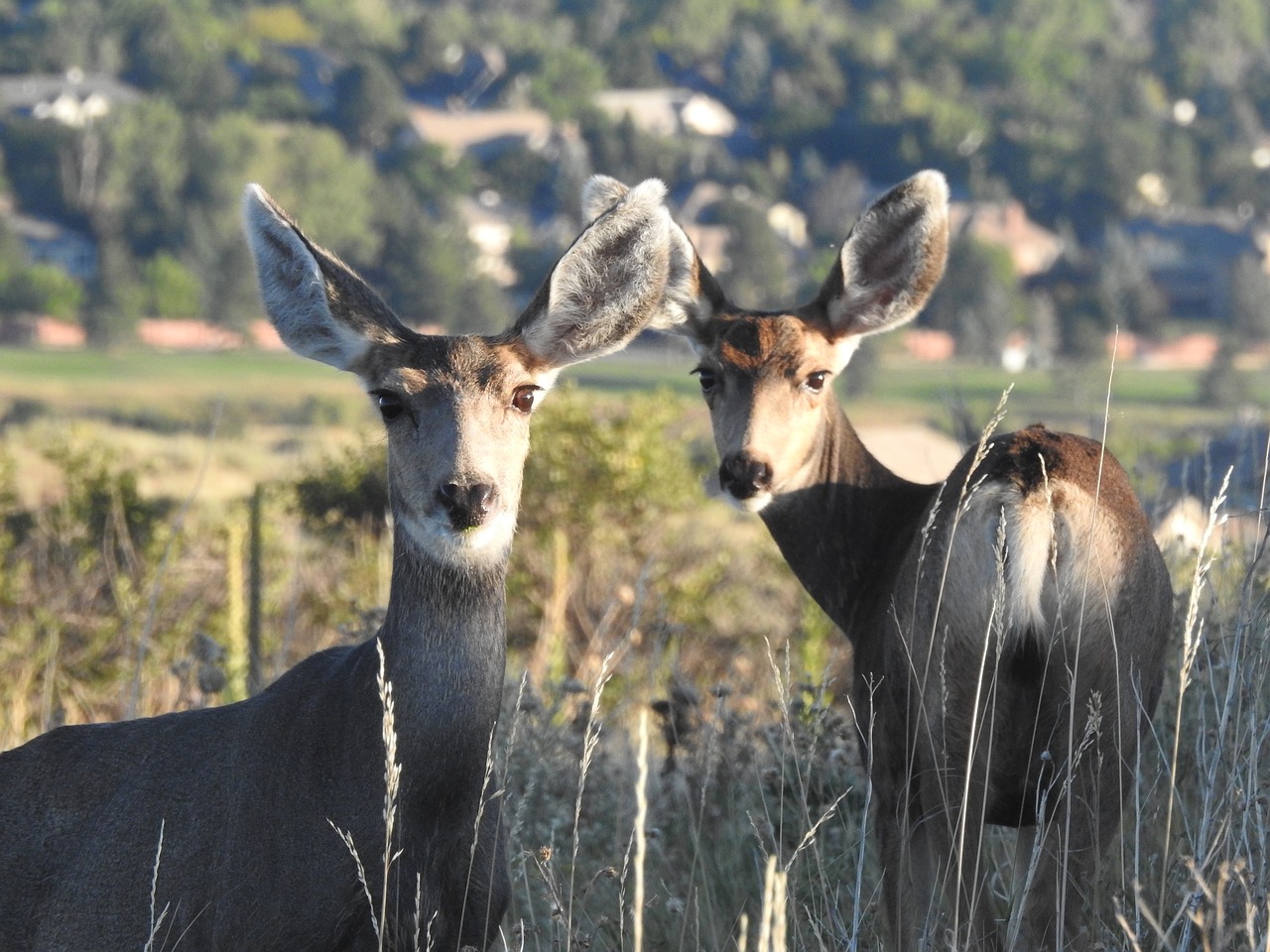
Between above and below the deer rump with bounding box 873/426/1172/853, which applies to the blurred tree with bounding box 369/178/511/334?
above

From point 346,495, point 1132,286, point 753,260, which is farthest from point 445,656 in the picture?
point 1132,286

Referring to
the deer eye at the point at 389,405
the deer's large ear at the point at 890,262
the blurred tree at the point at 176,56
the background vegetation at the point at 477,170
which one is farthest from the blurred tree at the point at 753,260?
the deer eye at the point at 389,405

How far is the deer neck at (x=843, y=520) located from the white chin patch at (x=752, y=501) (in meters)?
0.15

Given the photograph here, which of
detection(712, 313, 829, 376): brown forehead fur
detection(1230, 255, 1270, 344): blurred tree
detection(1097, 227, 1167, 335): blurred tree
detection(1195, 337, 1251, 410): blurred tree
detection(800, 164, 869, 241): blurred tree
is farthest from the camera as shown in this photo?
detection(800, 164, 869, 241): blurred tree

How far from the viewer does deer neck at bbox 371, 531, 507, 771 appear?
494 centimetres

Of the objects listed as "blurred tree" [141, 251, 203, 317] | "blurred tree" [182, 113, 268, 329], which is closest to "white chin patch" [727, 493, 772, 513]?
"blurred tree" [182, 113, 268, 329]

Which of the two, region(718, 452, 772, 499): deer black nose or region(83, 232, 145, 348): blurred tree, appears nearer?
region(718, 452, 772, 499): deer black nose

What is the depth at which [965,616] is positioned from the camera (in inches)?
209

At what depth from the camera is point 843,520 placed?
688cm

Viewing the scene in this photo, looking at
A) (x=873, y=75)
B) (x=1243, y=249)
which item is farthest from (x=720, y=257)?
(x=873, y=75)

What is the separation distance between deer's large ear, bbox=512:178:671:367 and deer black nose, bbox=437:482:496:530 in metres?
0.70

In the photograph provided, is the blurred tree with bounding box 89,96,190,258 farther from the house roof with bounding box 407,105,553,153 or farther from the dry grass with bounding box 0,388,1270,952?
the dry grass with bounding box 0,388,1270,952

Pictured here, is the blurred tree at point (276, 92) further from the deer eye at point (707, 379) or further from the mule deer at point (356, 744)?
the mule deer at point (356, 744)

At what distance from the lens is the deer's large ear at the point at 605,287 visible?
532cm
